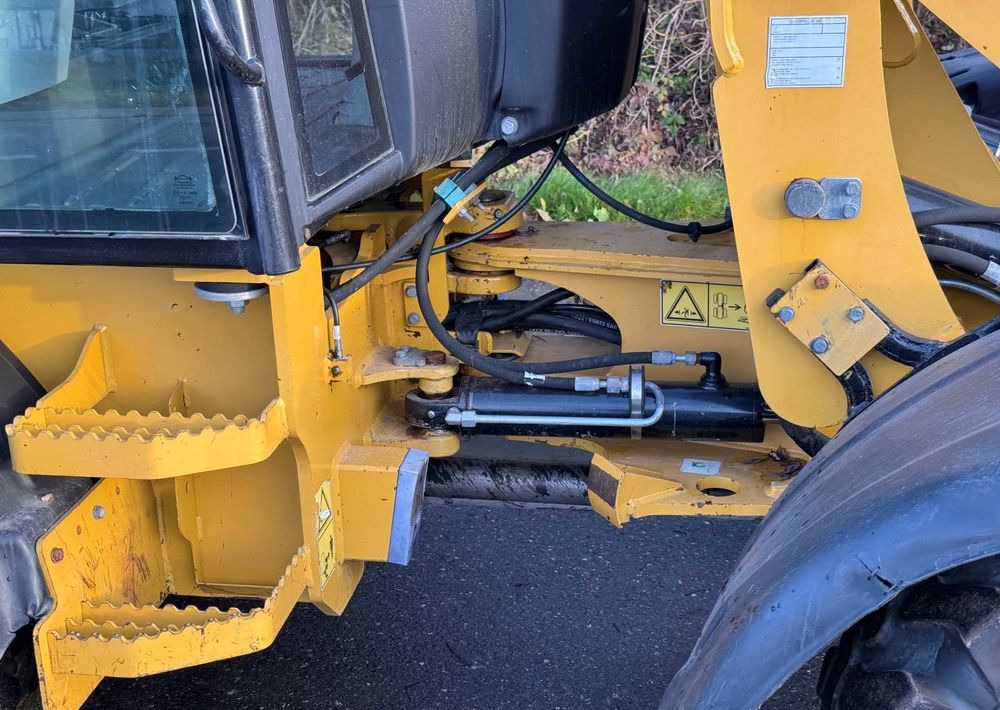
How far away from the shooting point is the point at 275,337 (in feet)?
5.45

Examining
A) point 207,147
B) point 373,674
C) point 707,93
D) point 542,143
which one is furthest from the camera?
point 707,93

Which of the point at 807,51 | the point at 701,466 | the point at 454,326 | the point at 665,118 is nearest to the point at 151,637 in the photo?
the point at 454,326

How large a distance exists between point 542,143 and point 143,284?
2.88 feet

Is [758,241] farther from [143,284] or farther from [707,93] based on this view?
[707,93]

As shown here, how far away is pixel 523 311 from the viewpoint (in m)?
2.43

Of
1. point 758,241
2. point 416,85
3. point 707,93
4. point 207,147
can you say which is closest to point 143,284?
point 207,147

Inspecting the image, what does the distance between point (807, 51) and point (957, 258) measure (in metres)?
0.58

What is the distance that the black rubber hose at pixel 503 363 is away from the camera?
2.09m

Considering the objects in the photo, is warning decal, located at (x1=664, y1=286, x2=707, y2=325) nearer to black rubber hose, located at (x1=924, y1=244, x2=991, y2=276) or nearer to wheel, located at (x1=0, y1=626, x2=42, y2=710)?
black rubber hose, located at (x1=924, y1=244, x2=991, y2=276)

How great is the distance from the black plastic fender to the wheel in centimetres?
112

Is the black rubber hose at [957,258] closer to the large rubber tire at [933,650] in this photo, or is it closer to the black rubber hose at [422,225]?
the black rubber hose at [422,225]

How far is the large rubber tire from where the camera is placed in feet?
3.63

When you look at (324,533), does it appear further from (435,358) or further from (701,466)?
(701,466)

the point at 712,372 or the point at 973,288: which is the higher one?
the point at 973,288
